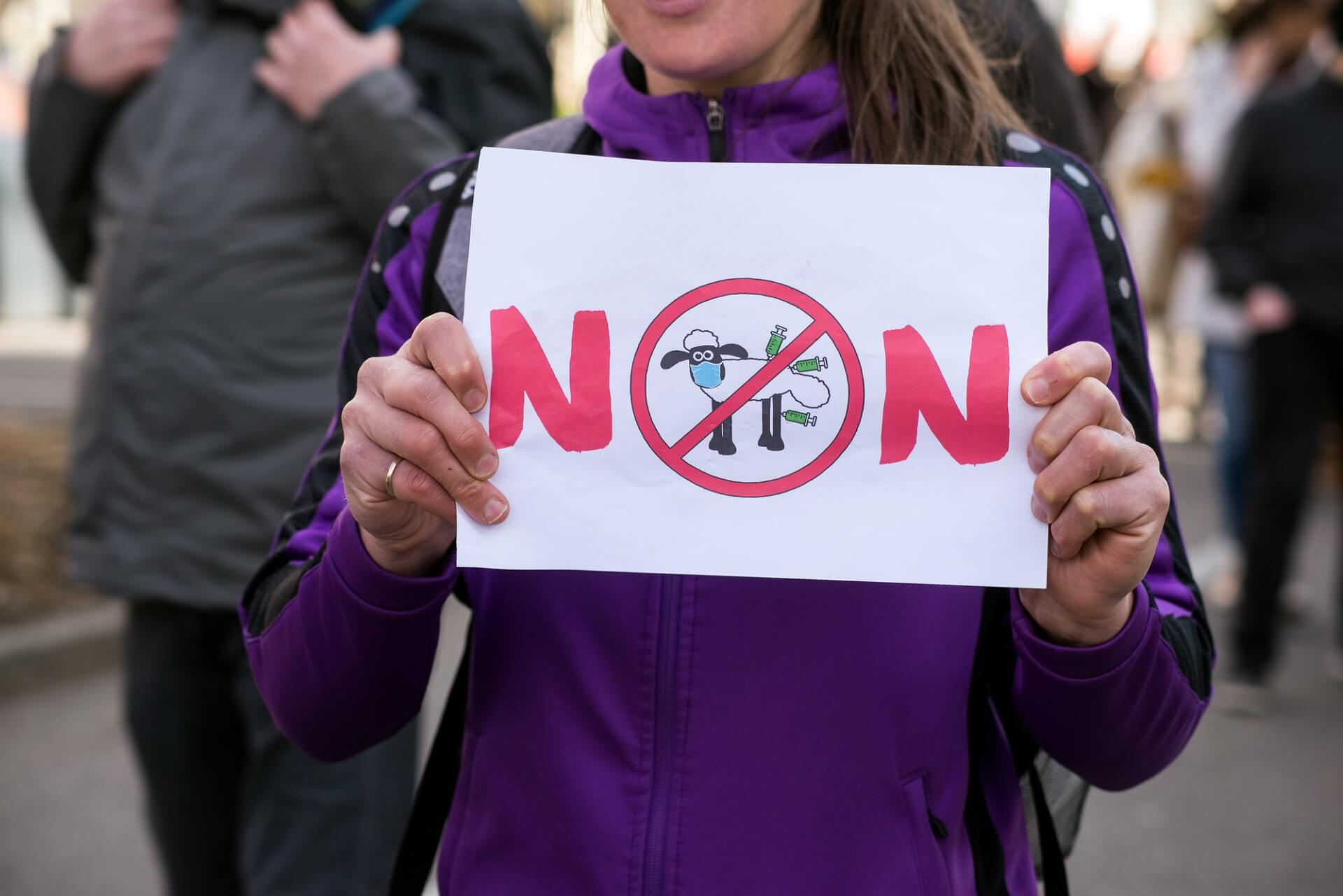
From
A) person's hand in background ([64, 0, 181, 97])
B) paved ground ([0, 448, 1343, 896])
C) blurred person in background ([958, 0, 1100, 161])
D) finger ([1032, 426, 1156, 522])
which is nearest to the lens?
finger ([1032, 426, 1156, 522])

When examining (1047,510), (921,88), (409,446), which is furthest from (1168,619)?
(409,446)

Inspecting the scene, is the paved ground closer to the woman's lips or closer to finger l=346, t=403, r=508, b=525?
finger l=346, t=403, r=508, b=525

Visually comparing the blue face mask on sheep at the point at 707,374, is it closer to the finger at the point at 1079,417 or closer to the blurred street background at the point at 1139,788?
the finger at the point at 1079,417

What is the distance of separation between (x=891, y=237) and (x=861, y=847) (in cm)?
54

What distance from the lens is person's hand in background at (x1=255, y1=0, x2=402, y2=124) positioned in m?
2.13

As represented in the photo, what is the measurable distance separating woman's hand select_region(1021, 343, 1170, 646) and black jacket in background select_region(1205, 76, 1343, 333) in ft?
12.4

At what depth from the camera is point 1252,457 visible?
15.3 ft

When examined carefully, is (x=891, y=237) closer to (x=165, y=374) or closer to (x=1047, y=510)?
(x=1047, y=510)

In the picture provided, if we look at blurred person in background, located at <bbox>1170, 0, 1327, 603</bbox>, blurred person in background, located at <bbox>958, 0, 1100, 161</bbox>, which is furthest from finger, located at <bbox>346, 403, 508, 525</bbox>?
blurred person in background, located at <bbox>1170, 0, 1327, 603</bbox>

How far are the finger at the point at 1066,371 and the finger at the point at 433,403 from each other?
1.48 feet

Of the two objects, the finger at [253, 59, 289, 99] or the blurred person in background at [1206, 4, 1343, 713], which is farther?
the blurred person in background at [1206, 4, 1343, 713]

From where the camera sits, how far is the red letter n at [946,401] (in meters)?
1.12

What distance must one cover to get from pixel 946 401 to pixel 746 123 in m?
0.35

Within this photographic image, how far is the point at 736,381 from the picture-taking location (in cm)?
115
